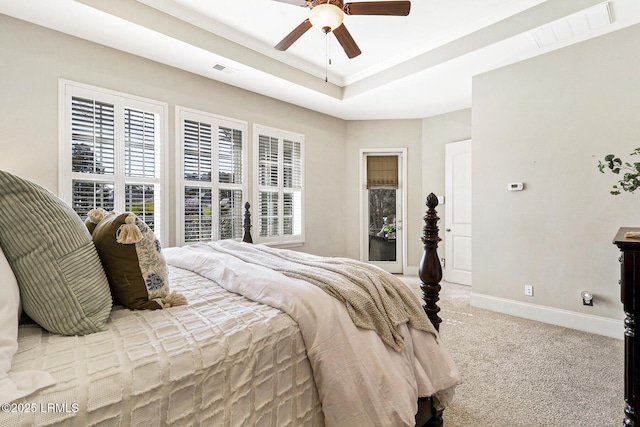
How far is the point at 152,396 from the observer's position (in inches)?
31.5

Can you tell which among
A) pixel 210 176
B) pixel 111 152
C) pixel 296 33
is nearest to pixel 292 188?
pixel 210 176

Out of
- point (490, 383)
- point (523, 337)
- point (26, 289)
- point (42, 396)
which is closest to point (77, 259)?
point (26, 289)

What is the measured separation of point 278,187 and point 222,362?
369cm

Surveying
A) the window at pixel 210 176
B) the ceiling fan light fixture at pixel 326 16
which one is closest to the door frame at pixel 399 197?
the window at pixel 210 176

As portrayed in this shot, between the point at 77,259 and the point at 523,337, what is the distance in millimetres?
3360

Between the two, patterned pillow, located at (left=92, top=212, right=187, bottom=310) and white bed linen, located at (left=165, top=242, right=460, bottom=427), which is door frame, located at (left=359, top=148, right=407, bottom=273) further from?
patterned pillow, located at (left=92, top=212, right=187, bottom=310)

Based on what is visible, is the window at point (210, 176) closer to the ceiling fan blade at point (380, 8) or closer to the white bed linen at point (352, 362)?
the ceiling fan blade at point (380, 8)

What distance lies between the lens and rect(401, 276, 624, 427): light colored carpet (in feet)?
5.59

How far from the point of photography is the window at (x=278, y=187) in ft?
14.1

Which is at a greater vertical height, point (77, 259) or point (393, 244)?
point (77, 259)

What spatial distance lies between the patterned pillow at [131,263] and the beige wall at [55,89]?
2.24 meters

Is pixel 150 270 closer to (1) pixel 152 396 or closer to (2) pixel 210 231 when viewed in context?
(1) pixel 152 396

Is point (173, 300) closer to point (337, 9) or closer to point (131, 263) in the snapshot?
point (131, 263)

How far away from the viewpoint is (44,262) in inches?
37.0
